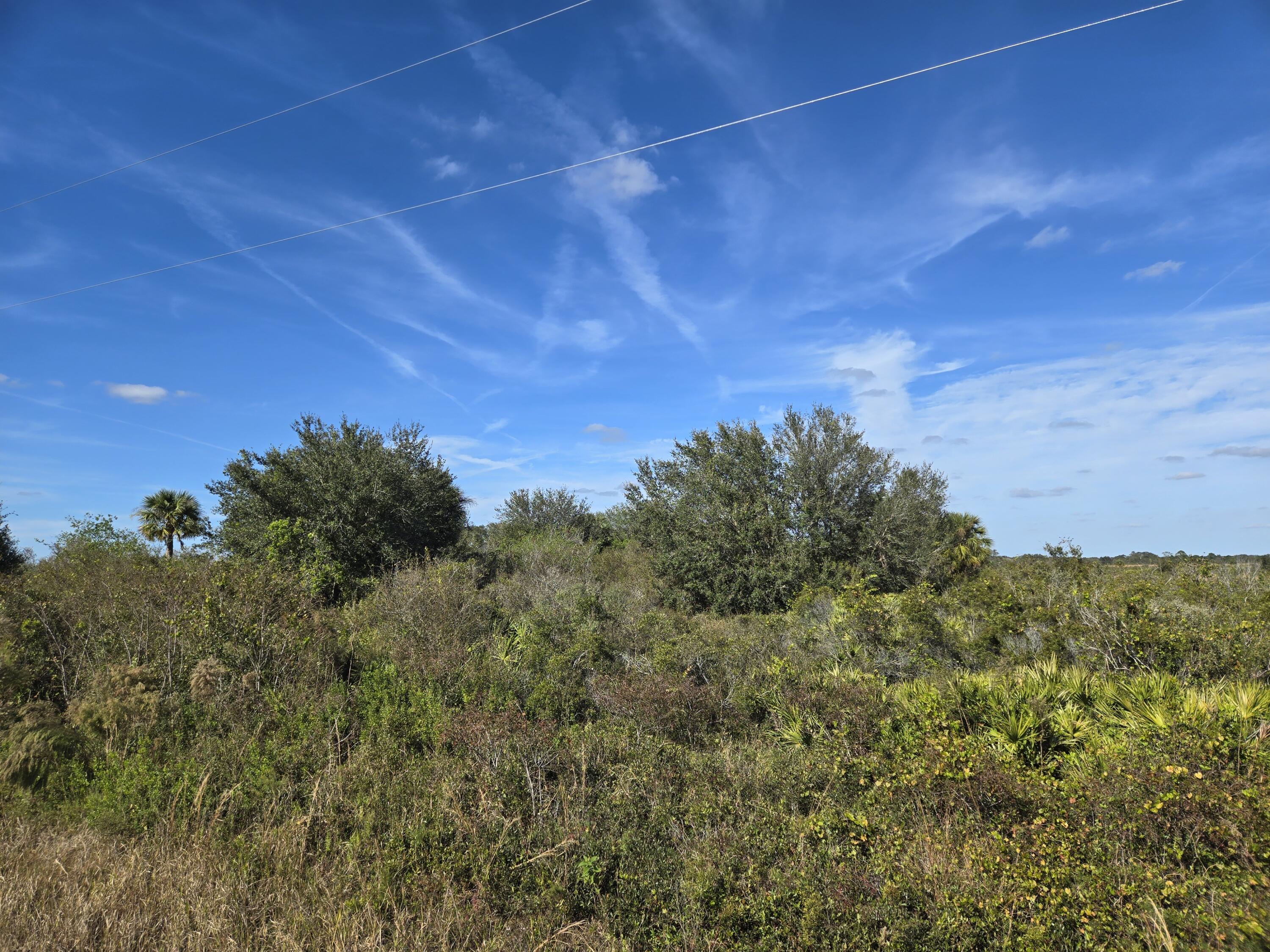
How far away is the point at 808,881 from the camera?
12.6 feet

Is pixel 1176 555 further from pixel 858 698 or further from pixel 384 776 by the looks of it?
pixel 384 776

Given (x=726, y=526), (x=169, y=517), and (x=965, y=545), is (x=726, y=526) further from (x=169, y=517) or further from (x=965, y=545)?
(x=169, y=517)

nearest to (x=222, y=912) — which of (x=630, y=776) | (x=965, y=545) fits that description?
(x=630, y=776)

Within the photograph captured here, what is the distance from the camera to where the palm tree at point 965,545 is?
2725 centimetres

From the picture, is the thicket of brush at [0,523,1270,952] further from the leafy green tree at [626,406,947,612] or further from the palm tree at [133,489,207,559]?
the palm tree at [133,489,207,559]

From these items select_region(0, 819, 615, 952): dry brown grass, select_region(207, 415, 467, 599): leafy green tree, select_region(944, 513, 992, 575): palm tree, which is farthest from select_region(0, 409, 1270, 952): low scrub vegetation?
select_region(944, 513, 992, 575): palm tree

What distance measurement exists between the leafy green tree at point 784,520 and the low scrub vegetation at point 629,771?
8552mm

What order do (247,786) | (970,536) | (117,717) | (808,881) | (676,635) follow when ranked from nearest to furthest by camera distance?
(808,881)
(247,786)
(117,717)
(676,635)
(970,536)

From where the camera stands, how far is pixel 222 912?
3635mm

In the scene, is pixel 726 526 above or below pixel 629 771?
above

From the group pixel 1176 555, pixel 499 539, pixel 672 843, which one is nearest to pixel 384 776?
pixel 672 843

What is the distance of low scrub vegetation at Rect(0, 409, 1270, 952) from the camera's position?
3617mm

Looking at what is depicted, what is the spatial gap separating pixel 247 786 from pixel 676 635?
6883 mm

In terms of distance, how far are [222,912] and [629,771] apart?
10.1 feet
